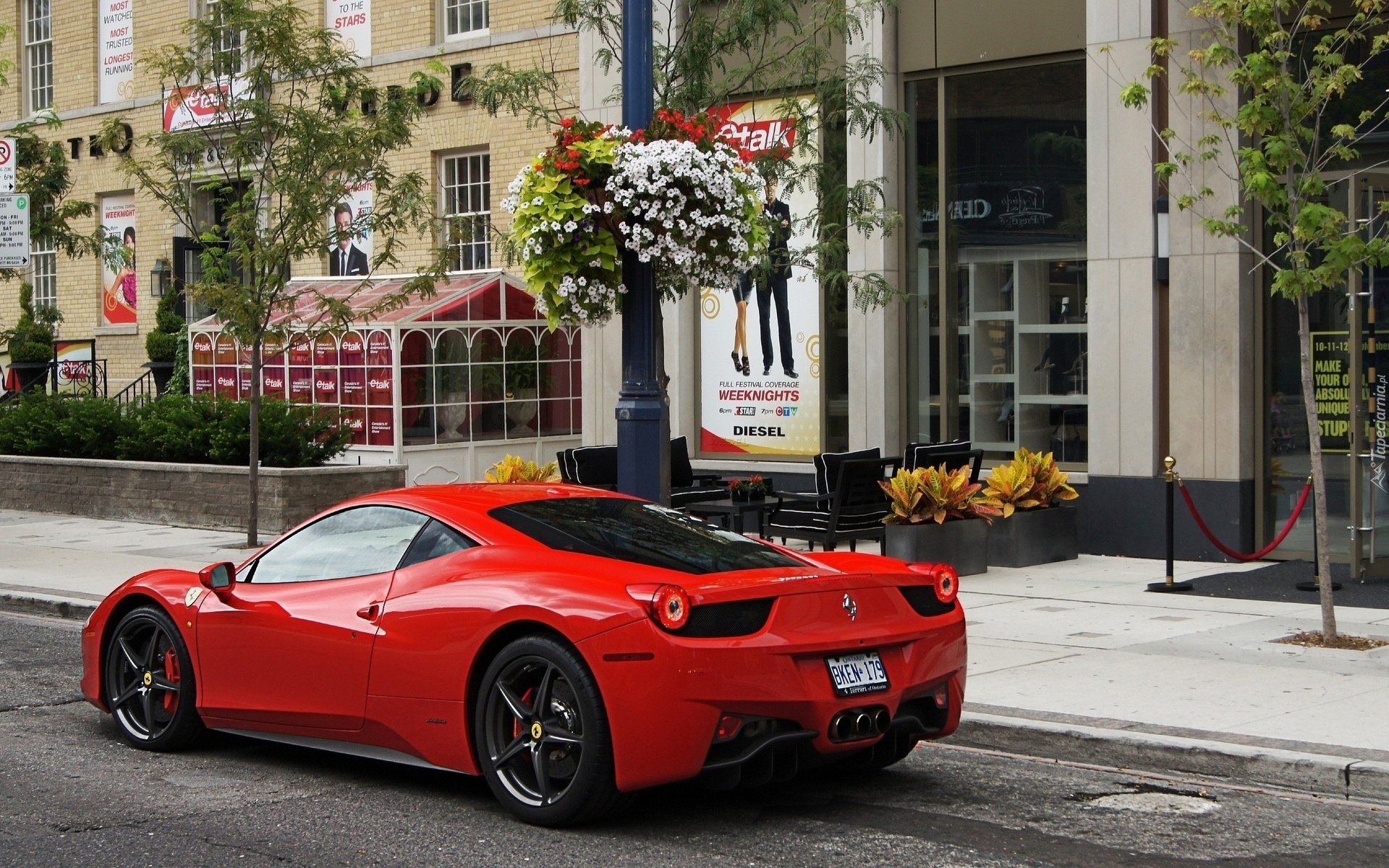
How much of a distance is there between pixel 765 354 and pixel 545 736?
12.0m

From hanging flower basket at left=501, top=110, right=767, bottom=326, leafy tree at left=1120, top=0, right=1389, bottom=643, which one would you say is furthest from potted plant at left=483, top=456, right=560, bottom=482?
leafy tree at left=1120, top=0, right=1389, bottom=643

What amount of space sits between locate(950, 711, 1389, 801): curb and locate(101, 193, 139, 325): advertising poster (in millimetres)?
22868

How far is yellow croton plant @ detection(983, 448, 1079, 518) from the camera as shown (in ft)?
46.9

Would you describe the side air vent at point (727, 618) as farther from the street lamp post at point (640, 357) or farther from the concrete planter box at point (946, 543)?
the concrete planter box at point (946, 543)

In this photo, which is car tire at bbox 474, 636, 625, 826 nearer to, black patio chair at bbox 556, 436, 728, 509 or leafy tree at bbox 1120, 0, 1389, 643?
leafy tree at bbox 1120, 0, 1389, 643

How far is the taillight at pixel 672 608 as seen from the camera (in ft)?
19.6

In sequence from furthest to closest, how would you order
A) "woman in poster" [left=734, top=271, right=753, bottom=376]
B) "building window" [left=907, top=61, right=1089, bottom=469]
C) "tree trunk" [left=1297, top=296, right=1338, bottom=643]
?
"woman in poster" [left=734, top=271, right=753, bottom=376] → "building window" [left=907, top=61, right=1089, bottom=469] → "tree trunk" [left=1297, top=296, right=1338, bottom=643]

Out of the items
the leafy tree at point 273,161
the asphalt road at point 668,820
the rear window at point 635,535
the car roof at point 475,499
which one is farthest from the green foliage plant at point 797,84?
the asphalt road at point 668,820

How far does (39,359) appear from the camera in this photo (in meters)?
28.8

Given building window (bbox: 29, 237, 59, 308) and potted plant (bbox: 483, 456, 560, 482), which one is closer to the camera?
potted plant (bbox: 483, 456, 560, 482)

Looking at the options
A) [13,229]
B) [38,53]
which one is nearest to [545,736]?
[13,229]

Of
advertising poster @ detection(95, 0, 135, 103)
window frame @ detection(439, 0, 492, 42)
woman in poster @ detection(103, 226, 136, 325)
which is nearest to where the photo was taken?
window frame @ detection(439, 0, 492, 42)

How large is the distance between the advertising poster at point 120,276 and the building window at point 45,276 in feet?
5.54

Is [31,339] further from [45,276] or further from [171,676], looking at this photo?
[171,676]
